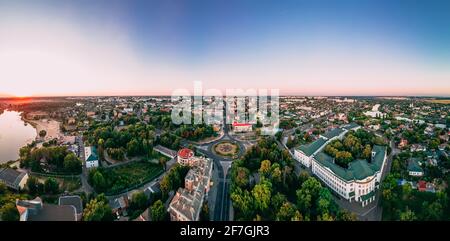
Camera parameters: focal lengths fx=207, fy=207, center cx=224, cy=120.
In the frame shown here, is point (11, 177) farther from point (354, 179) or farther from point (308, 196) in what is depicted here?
point (354, 179)

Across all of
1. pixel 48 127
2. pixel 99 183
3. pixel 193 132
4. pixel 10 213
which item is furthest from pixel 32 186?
pixel 48 127

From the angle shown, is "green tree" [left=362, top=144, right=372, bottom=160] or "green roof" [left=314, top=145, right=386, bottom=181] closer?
"green roof" [left=314, top=145, right=386, bottom=181]

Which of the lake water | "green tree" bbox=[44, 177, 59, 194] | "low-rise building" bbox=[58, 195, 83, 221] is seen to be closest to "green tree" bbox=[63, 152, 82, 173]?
"green tree" bbox=[44, 177, 59, 194]

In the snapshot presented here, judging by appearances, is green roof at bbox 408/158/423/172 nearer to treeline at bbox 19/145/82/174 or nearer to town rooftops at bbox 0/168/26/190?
treeline at bbox 19/145/82/174
